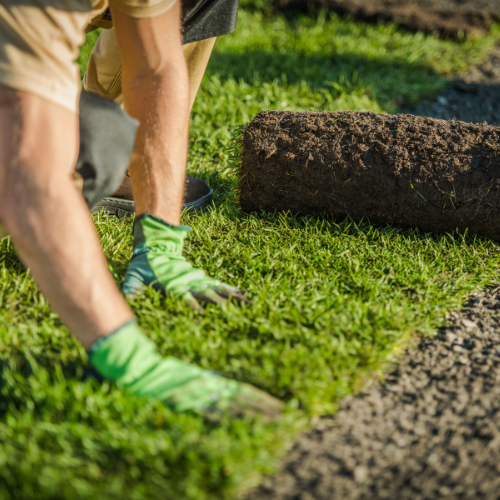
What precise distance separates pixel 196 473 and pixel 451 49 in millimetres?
5448

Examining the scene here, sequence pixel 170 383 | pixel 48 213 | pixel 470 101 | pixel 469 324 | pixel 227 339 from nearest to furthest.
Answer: pixel 48 213 < pixel 170 383 < pixel 227 339 < pixel 469 324 < pixel 470 101

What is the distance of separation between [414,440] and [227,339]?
72 cm

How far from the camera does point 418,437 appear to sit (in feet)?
5.13

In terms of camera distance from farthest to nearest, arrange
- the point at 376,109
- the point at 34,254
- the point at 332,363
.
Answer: the point at 376,109, the point at 332,363, the point at 34,254

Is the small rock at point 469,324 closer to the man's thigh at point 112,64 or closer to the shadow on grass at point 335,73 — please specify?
the man's thigh at point 112,64

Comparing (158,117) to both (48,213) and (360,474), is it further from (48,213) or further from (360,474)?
(360,474)

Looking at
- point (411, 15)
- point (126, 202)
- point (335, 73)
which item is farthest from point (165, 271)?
point (411, 15)

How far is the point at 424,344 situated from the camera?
6.48 ft

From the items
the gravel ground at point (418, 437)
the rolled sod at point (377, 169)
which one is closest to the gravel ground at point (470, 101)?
the rolled sod at point (377, 169)

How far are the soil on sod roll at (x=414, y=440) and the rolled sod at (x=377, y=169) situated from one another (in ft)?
2.76

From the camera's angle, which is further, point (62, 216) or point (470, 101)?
point (470, 101)

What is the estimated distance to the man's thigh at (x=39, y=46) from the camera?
55.9 inches

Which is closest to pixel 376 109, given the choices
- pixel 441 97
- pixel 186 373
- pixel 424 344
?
pixel 441 97

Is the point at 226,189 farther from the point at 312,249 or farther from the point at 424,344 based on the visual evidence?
the point at 424,344
